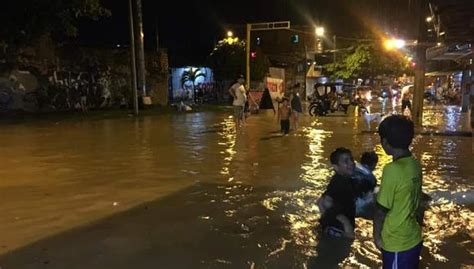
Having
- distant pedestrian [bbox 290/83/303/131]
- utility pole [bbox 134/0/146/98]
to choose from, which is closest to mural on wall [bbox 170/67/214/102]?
utility pole [bbox 134/0/146/98]

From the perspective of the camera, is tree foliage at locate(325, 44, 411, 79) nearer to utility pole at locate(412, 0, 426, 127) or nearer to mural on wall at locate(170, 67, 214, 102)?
mural on wall at locate(170, 67, 214, 102)

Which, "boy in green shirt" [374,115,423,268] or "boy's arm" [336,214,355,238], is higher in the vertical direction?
"boy in green shirt" [374,115,423,268]

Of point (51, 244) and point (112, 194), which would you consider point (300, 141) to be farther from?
point (51, 244)

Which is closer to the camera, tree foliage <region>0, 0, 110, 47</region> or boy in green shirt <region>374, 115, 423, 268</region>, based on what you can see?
boy in green shirt <region>374, 115, 423, 268</region>

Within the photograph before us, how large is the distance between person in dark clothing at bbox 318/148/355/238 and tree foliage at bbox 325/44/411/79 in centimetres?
5080

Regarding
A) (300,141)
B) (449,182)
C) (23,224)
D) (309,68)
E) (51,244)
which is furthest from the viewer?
(309,68)

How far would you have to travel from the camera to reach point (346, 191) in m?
6.51

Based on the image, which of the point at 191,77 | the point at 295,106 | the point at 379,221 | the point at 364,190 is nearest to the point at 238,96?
the point at 295,106

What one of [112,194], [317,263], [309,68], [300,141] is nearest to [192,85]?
[309,68]

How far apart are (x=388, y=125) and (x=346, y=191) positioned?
2.92 m

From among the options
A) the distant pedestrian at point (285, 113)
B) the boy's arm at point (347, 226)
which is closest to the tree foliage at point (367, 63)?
A: the distant pedestrian at point (285, 113)

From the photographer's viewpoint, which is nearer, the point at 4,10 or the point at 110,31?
the point at 4,10

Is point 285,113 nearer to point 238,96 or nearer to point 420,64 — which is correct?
point 238,96

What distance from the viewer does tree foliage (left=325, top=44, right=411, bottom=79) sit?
56.2m
